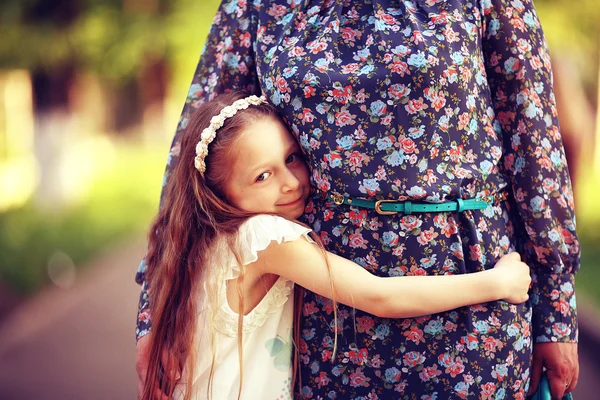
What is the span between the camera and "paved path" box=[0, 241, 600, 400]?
4125mm

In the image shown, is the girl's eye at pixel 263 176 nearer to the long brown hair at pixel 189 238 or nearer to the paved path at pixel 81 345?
the long brown hair at pixel 189 238

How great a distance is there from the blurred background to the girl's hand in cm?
311

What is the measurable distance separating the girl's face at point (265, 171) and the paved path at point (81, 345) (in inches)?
111

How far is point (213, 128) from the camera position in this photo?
5.65 feet

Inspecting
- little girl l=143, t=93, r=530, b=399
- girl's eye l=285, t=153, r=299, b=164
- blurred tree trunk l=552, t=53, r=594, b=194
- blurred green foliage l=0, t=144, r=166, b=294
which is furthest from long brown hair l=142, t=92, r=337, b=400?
blurred green foliage l=0, t=144, r=166, b=294

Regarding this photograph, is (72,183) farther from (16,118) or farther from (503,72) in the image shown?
(503,72)

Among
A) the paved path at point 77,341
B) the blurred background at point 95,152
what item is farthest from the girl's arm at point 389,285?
the blurred background at point 95,152

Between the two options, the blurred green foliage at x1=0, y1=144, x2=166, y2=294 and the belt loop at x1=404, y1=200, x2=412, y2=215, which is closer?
the belt loop at x1=404, y1=200, x2=412, y2=215

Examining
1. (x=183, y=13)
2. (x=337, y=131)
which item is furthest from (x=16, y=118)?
(x=337, y=131)

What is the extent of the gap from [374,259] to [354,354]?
0.87 feet

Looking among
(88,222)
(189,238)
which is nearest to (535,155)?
(189,238)

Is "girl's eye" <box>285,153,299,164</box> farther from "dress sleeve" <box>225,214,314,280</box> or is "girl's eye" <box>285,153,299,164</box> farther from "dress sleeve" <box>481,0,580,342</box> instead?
"dress sleeve" <box>481,0,580,342</box>

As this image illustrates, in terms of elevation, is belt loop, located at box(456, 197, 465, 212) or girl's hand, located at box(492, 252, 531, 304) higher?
belt loop, located at box(456, 197, 465, 212)

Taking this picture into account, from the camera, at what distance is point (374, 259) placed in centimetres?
165
